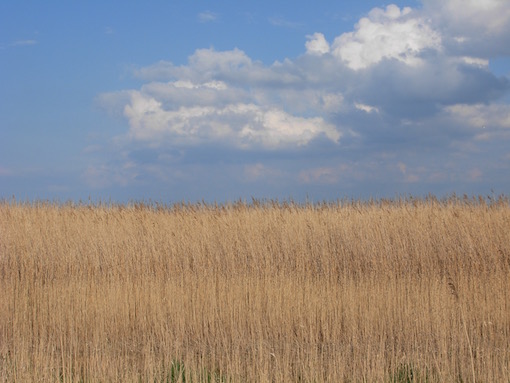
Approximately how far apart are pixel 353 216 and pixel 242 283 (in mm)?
3055

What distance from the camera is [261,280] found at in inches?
394

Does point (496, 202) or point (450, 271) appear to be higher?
point (496, 202)

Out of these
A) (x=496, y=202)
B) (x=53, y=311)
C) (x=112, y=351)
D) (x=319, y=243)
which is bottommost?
(x=112, y=351)

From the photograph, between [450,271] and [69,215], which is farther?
[69,215]

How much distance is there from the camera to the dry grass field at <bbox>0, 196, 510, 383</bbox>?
8250 millimetres

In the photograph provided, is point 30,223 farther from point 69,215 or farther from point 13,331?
point 13,331

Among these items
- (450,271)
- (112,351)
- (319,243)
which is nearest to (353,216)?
(319,243)

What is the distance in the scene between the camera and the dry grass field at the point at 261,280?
8.25 meters

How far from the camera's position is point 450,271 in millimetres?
10469

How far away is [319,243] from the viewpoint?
10.9 m

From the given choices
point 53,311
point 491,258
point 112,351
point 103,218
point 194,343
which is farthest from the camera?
point 103,218

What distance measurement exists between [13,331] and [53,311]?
77 centimetres

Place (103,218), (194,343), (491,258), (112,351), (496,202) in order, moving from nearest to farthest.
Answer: (112,351)
(194,343)
(491,258)
(496,202)
(103,218)

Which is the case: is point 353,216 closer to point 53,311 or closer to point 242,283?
point 242,283
